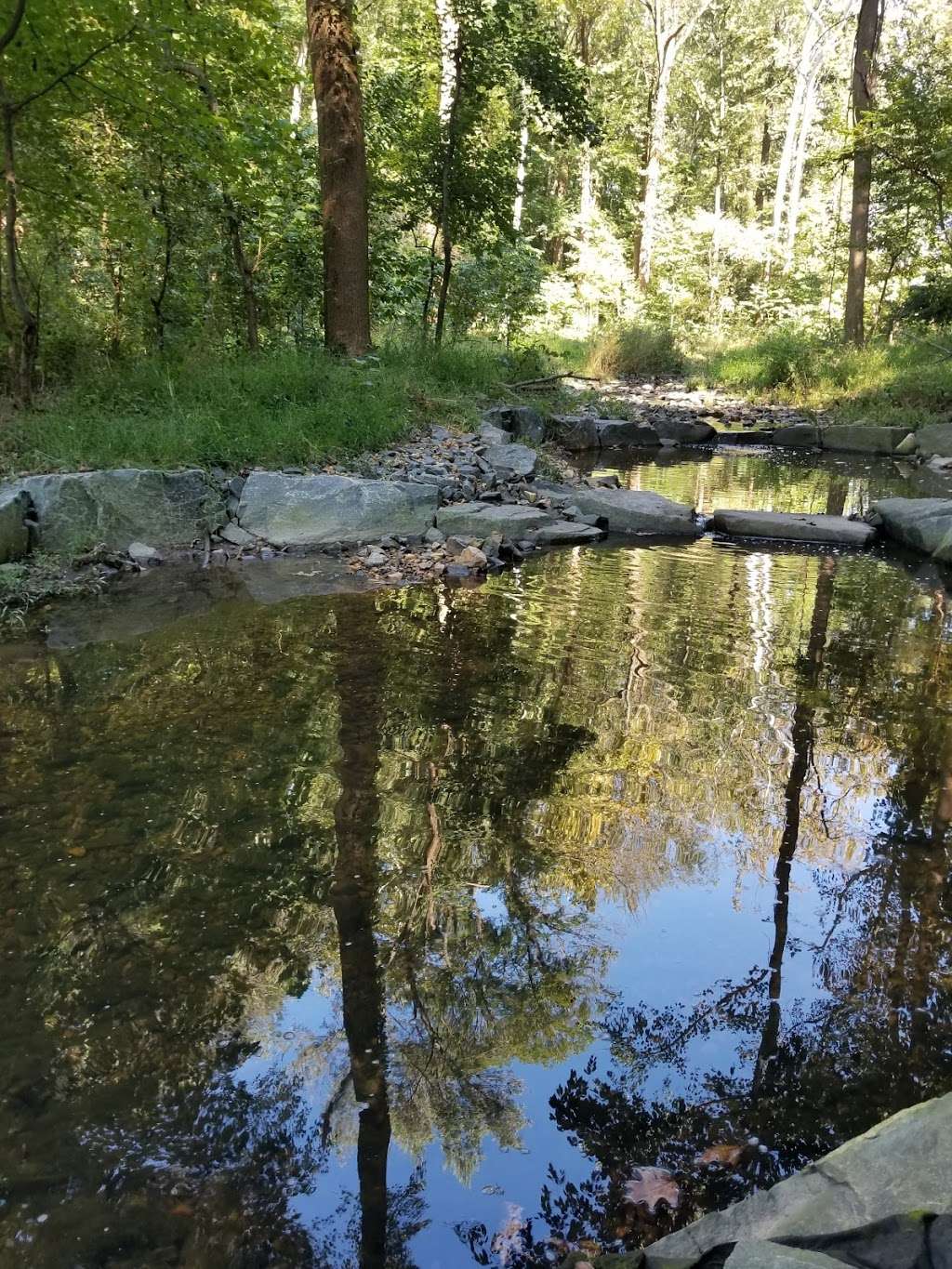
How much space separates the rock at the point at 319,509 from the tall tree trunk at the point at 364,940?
119 inches

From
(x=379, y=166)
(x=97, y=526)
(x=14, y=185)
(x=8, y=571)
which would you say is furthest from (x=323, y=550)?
(x=379, y=166)

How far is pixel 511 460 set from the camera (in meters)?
9.29

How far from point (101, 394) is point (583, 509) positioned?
458 centimetres

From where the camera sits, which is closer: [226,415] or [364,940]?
[364,940]

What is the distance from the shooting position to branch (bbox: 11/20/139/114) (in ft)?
23.7

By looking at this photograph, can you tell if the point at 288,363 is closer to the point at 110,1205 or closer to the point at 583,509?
the point at 583,509

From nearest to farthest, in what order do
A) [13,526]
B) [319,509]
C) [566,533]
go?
[13,526], [319,509], [566,533]

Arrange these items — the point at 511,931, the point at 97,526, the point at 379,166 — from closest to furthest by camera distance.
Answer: the point at 511,931, the point at 97,526, the point at 379,166

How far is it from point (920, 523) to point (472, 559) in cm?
399

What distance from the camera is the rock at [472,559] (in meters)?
7.11

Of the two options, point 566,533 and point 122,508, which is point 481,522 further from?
point 122,508

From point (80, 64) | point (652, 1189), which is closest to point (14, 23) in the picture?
point (80, 64)

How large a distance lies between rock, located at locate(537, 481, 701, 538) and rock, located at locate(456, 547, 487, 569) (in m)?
1.85

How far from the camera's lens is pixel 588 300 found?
Result: 28906mm
